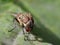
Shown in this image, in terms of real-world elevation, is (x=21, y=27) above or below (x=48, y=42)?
above

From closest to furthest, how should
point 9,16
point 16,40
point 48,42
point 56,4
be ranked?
point 16,40
point 48,42
point 9,16
point 56,4

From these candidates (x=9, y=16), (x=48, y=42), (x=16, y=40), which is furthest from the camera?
(x=9, y=16)

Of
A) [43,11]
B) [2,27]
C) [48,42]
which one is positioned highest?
[43,11]

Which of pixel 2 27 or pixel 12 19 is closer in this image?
pixel 2 27

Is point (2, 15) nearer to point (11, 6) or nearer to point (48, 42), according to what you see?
point (11, 6)

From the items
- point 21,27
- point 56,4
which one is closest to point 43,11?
point 56,4

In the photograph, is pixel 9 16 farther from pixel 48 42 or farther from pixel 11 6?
pixel 48 42
